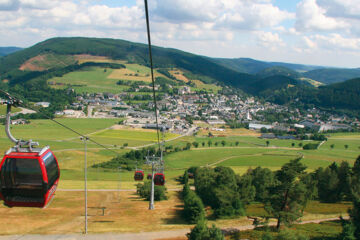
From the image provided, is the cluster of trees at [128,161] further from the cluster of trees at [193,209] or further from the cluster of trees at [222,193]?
the cluster of trees at [193,209]

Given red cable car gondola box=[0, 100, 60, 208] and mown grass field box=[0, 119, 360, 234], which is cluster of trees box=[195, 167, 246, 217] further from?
red cable car gondola box=[0, 100, 60, 208]

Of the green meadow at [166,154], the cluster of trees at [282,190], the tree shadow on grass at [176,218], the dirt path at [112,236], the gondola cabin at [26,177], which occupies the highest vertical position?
the gondola cabin at [26,177]

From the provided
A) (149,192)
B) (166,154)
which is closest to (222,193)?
(149,192)

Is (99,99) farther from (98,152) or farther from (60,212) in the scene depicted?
(60,212)

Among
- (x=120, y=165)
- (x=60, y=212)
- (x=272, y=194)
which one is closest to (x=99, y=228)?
(x=60, y=212)

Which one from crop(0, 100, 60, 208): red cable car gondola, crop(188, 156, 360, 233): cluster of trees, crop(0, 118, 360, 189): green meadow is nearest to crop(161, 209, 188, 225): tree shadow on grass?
crop(188, 156, 360, 233): cluster of trees

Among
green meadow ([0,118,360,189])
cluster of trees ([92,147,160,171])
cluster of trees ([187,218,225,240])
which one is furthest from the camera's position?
cluster of trees ([92,147,160,171])

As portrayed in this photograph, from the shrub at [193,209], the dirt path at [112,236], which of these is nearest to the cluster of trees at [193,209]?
the shrub at [193,209]
